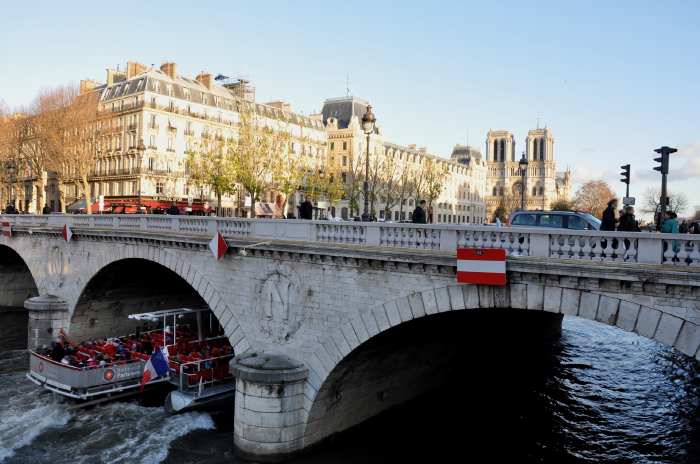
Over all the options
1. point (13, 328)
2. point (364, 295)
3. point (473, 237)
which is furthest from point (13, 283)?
point (473, 237)

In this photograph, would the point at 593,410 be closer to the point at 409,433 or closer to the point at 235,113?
the point at 409,433

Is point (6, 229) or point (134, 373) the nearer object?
point (134, 373)

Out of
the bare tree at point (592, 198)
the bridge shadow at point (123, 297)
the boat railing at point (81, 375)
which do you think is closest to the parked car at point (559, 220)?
the boat railing at point (81, 375)

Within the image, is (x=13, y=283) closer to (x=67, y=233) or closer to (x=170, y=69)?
(x=67, y=233)

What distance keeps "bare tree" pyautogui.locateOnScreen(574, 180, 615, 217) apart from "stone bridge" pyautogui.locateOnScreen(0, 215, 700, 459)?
266 ft

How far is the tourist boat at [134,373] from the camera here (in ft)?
71.5

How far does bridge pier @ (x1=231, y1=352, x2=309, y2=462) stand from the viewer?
1672 centimetres

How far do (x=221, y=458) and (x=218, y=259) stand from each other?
19.9ft

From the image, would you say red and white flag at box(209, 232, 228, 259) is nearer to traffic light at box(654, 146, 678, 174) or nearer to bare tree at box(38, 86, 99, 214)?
traffic light at box(654, 146, 678, 174)

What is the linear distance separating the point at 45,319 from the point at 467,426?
65.6ft

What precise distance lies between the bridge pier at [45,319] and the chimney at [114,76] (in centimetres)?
4706

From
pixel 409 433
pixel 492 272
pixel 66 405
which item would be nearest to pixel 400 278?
pixel 492 272

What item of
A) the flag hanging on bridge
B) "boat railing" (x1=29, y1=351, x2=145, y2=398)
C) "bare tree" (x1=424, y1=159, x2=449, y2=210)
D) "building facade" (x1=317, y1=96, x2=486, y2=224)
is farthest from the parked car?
"building facade" (x1=317, y1=96, x2=486, y2=224)

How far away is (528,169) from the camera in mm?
161750
